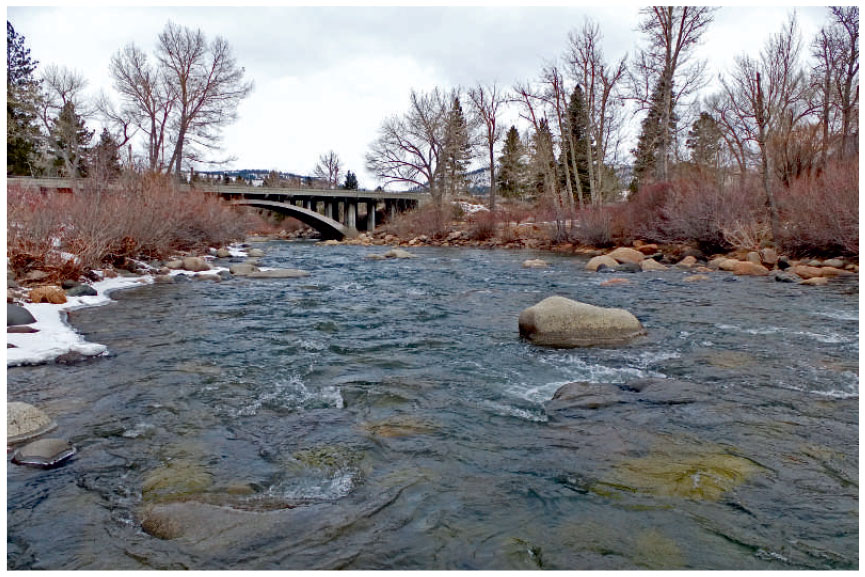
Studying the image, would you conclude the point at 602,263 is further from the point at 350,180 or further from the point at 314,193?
the point at 350,180

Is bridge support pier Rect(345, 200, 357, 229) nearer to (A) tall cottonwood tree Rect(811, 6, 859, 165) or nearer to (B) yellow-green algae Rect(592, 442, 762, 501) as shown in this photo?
(A) tall cottonwood tree Rect(811, 6, 859, 165)

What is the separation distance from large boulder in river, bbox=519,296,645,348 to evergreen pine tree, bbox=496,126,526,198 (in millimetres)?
49245

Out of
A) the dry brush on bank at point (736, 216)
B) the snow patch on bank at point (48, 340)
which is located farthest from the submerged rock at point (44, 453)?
the dry brush on bank at point (736, 216)

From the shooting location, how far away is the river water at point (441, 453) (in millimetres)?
2904

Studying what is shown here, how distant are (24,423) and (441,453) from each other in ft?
10.3

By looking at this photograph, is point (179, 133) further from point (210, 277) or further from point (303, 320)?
point (303, 320)

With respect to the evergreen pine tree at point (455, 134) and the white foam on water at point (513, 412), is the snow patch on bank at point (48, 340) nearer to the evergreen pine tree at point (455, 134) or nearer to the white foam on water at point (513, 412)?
the white foam on water at point (513, 412)

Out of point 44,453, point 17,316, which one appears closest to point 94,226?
point 17,316

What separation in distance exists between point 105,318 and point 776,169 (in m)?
20.8

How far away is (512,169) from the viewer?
55781 mm

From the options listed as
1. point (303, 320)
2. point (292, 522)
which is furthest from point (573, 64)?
point (292, 522)

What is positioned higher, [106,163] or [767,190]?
[106,163]

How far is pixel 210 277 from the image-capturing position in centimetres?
1405

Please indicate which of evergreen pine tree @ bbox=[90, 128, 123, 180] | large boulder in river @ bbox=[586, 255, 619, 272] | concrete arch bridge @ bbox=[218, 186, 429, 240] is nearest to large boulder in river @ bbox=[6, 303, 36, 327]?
evergreen pine tree @ bbox=[90, 128, 123, 180]
